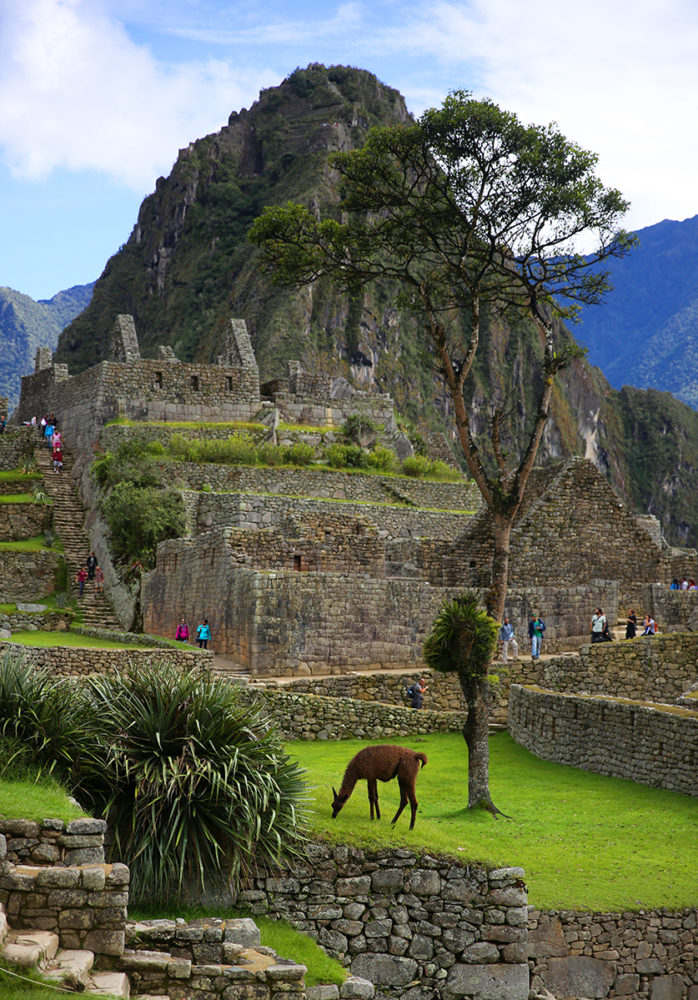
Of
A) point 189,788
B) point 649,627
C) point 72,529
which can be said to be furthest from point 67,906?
point 72,529

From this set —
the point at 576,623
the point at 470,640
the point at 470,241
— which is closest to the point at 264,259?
the point at 470,241

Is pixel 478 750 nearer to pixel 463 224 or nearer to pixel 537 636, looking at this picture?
pixel 537 636

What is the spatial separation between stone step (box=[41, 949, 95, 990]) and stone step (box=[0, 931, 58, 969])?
0.06 metres

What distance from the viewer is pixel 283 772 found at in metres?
11.3

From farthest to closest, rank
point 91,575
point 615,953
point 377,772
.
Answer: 1. point 91,575
2. point 377,772
3. point 615,953

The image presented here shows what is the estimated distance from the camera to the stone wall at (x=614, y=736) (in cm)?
1528

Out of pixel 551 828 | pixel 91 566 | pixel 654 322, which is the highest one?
pixel 654 322

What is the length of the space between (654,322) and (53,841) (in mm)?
181899

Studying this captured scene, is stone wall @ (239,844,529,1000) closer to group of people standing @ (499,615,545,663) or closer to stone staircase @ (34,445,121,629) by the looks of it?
group of people standing @ (499,615,545,663)

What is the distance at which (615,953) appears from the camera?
11477 millimetres

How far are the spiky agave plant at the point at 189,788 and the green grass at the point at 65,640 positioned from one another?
800 cm

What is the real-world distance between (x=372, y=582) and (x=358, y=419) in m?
15.6

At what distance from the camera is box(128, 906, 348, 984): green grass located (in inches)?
390

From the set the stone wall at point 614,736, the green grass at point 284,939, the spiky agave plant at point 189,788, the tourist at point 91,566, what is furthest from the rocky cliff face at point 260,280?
the green grass at point 284,939
